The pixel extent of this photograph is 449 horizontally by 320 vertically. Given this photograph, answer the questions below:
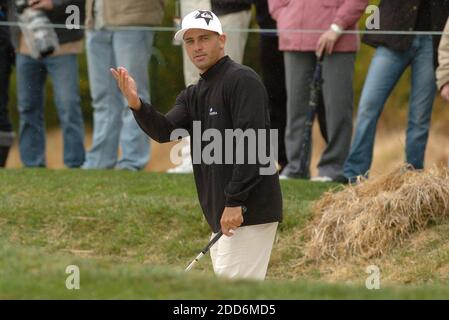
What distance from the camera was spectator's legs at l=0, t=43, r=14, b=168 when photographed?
15358 mm

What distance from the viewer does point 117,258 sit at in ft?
39.7

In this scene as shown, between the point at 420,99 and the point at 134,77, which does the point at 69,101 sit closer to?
the point at 134,77

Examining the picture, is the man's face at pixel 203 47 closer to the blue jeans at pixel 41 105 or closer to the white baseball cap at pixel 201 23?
the white baseball cap at pixel 201 23

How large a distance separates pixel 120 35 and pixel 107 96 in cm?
73

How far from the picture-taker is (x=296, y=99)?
13.9 m

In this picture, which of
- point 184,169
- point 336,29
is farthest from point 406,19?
point 184,169

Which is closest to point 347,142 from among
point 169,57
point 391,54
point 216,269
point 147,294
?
point 391,54

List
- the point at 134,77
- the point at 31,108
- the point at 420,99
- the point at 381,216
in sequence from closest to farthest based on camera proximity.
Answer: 1. the point at 381,216
2. the point at 420,99
3. the point at 134,77
4. the point at 31,108

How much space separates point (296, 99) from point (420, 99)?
1.23m

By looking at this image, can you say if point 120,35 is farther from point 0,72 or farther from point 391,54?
point 391,54

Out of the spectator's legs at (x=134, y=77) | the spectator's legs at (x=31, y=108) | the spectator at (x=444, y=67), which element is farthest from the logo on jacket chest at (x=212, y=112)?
the spectator's legs at (x=31, y=108)

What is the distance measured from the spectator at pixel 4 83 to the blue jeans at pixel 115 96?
3.11 ft

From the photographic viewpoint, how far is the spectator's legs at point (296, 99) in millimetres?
13805

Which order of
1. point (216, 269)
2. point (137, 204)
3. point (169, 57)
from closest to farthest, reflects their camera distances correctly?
point (216, 269) < point (137, 204) < point (169, 57)
